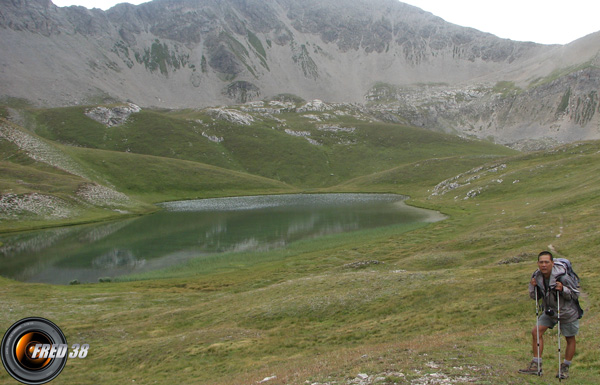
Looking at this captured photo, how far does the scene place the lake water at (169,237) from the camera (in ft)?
191

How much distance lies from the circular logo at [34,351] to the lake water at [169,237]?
1604 inches

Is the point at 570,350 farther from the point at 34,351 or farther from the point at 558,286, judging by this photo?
the point at 34,351

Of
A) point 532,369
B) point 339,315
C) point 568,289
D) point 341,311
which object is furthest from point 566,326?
point 341,311

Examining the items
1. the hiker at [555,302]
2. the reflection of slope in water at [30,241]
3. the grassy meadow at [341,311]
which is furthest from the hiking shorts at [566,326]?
the reflection of slope in water at [30,241]

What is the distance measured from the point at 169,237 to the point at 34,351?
63373 millimetres

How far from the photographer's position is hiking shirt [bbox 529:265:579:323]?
12164mm

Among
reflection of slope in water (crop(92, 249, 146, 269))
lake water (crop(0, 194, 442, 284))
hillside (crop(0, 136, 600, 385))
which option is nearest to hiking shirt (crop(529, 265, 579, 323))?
hillside (crop(0, 136, 600, 385))

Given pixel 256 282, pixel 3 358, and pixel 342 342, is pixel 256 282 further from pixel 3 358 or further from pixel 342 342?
pixel 3 358

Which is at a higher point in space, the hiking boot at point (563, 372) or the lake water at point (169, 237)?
the hiking boot at point (563, 372)

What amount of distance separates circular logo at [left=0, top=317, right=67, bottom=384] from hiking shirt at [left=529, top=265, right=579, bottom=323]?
20.0 metres

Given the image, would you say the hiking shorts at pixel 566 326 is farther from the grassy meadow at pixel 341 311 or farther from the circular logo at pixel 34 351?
the circular logo at pixel 34 351

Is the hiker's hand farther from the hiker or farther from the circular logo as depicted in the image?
the circular logo

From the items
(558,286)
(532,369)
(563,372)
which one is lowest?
(532,369)

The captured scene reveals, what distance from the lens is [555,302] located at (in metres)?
12.6
